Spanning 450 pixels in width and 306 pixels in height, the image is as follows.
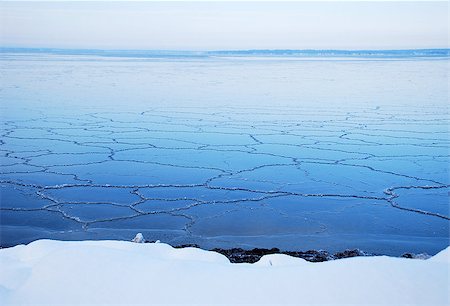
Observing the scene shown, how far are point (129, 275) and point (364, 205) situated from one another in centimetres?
321

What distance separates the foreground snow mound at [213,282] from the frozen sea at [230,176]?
1.73 meters

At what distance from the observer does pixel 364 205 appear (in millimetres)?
4906

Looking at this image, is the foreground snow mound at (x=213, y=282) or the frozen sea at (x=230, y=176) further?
the frozen sea at (x=230, y=176)

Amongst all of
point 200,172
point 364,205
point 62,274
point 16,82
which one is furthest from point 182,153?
point 16,82

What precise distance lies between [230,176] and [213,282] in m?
3.59

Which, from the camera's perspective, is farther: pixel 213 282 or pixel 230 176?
pixel 230 176

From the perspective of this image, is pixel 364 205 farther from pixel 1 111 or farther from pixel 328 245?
pixel 1 111

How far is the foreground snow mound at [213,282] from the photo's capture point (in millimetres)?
1986

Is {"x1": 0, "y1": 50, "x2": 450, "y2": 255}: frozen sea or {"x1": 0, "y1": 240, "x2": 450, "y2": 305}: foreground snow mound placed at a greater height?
{"x1": 0, "y1": 240, "x2": 450, "y2": 305}: foreground snow mound

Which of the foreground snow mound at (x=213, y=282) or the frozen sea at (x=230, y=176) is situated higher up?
the foreground snow mound at (x=213, y=282)

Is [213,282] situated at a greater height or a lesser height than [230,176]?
greater

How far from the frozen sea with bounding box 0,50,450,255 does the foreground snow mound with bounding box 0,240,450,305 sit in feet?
5.68

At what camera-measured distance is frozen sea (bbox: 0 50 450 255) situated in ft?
14.1

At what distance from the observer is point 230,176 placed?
5.74 meters
